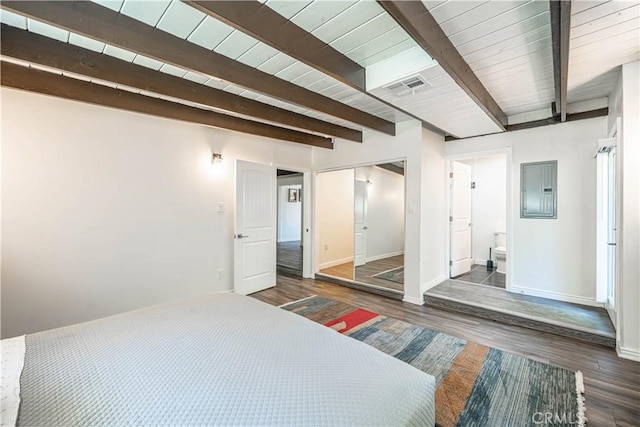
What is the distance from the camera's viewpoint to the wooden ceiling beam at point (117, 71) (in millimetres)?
1824

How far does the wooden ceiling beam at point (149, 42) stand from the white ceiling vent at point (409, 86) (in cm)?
83

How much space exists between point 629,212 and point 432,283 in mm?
2213

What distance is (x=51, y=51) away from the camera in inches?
75.7

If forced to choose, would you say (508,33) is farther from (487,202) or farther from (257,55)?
(487,202)

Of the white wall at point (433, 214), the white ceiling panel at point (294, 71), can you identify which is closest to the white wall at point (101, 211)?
the white ceiling panel at point (294, 71)

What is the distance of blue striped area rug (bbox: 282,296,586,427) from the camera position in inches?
65.7

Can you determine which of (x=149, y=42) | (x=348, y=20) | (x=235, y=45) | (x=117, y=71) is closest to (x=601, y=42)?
(x=348, y=20)

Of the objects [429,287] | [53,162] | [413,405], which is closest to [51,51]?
[53,162]

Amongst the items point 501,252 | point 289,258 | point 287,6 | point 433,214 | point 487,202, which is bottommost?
point 289,258

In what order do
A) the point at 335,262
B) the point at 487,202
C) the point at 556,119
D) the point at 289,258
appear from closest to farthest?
the point at 556,119 < the point at 487,202 < the point at 335,262 < the point at 289,258

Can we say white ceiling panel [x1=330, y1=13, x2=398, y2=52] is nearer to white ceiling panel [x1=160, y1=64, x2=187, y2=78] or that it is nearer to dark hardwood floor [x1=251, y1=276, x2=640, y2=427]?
white ceiling panel [x1=160, y1=64, x2=187, y2=78]

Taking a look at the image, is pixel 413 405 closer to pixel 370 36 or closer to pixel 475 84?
pixel 370 36

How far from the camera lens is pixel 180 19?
1.71 m

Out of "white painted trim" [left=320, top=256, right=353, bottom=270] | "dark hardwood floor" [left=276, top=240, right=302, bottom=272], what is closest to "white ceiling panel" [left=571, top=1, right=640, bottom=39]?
"white painted trim" [left=320, top=256, right=353, bottom=270]
